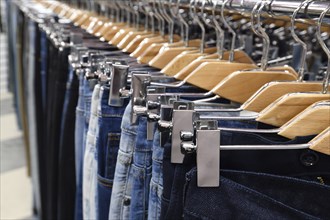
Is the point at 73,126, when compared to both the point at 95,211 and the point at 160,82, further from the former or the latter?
the point at 160,82

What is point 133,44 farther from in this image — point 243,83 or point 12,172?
point 12,172

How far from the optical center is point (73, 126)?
3.92 ft

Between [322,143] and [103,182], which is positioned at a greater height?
[322,143]

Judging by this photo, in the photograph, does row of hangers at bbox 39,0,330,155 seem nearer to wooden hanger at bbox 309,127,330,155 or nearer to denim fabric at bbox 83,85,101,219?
wooden hanger at bbox 309,127,330,155

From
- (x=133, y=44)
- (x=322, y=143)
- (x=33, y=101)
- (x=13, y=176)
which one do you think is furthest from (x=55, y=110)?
(x=13, y=176)

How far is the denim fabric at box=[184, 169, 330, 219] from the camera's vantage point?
56cm

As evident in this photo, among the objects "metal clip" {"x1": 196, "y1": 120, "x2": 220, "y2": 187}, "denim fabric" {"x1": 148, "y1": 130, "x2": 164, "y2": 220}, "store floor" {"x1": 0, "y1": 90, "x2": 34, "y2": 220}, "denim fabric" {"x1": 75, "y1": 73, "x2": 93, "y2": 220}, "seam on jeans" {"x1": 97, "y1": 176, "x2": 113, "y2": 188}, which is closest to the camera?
"metal clip" {"x1": 196, "y1": 120, "x2": 220, "y2": 187}

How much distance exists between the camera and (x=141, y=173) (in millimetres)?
759

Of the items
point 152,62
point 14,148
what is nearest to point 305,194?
point 152,62

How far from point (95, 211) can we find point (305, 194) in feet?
1.75

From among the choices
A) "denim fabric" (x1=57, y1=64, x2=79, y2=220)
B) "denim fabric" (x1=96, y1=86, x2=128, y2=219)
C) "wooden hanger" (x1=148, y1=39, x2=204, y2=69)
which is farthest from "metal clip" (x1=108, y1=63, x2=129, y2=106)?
"denim fabric" (x1=57, y1=64, x2=79, y2=220)

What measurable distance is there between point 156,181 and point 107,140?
0.77ft

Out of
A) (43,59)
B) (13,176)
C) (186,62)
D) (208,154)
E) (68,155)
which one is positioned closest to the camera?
(208,154)

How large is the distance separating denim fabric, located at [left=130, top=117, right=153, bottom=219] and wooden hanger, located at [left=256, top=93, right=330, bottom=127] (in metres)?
0.19
